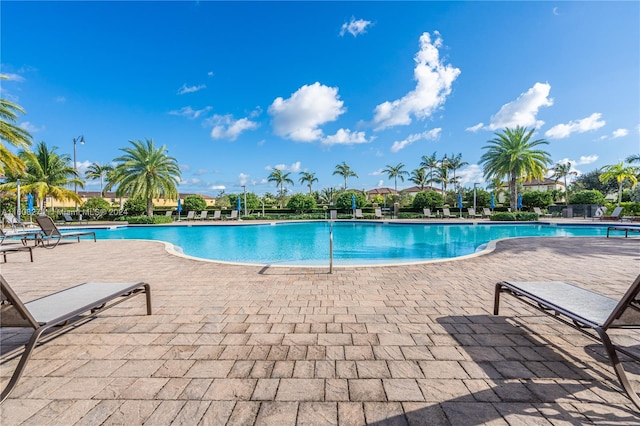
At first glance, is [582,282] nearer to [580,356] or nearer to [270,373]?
[580,356]

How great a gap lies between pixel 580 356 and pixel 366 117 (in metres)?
25.7

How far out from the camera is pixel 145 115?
2664cm

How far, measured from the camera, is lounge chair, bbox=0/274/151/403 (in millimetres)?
1750

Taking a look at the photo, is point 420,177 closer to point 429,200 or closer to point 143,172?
point 429,200

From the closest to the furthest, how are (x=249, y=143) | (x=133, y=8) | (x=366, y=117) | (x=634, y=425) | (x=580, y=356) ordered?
(x=634, y=425) < (x=580, y=356) < (x=133, y=8) < (x=366, y=117) < (x=249, y=143)

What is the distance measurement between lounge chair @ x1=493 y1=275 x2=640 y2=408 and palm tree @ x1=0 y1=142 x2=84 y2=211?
1258 inches

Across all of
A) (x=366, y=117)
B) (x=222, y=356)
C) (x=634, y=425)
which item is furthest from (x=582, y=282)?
(x=366, y=117)

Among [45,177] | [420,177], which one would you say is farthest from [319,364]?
[420,177]

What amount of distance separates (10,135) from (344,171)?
4157 cm

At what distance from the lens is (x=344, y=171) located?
49625 mm

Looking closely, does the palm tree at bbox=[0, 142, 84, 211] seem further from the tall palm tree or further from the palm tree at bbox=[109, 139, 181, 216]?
the tall palm tree

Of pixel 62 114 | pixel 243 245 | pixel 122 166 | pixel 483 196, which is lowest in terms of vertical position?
pixel 243 245

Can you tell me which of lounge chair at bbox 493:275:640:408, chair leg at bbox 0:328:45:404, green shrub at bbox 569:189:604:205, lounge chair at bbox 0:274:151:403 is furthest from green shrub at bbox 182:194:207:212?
green shrub at bbox 569:189:604:205

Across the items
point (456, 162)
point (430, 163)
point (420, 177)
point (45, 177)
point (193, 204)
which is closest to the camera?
point (45, 177)
